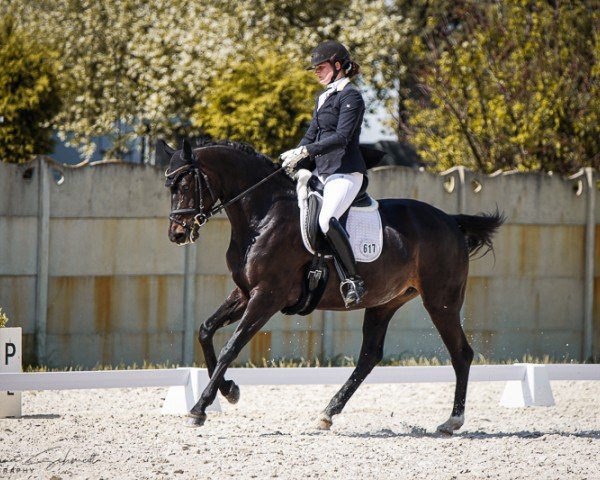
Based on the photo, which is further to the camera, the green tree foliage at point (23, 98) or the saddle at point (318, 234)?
the green tree foliage at point (23, 98)

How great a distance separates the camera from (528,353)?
13273 mm

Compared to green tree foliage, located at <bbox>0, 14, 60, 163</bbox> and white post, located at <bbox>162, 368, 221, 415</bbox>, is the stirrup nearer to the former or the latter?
white post, located at <bbox>162, 368, 221, 415</bbox>

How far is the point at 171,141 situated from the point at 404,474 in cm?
1415

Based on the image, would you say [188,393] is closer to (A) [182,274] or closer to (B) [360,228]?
(B) [360,228]

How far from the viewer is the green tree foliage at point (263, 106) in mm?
14922

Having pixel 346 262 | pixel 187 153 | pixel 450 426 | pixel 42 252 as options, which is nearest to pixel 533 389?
pixel 450 426

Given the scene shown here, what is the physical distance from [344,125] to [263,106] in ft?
21.7

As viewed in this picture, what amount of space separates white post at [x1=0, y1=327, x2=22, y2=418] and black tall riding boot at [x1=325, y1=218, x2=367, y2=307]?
260 cm

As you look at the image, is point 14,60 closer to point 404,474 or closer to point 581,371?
point 581,371

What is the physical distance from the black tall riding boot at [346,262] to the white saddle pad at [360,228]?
127 millimetres

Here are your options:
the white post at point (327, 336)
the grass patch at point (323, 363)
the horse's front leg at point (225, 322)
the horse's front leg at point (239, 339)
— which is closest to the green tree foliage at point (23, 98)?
the grass patch at point (323, 363)

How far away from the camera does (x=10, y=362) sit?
8.97 m

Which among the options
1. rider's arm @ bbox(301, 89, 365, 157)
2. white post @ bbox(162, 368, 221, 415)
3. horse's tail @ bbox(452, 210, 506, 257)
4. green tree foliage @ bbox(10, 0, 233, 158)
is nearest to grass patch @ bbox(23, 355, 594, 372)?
white post @ bbox(162, 368, 221, 415)

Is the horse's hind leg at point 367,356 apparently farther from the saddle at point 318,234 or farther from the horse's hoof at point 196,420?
the horse's hoof at point 196,420
